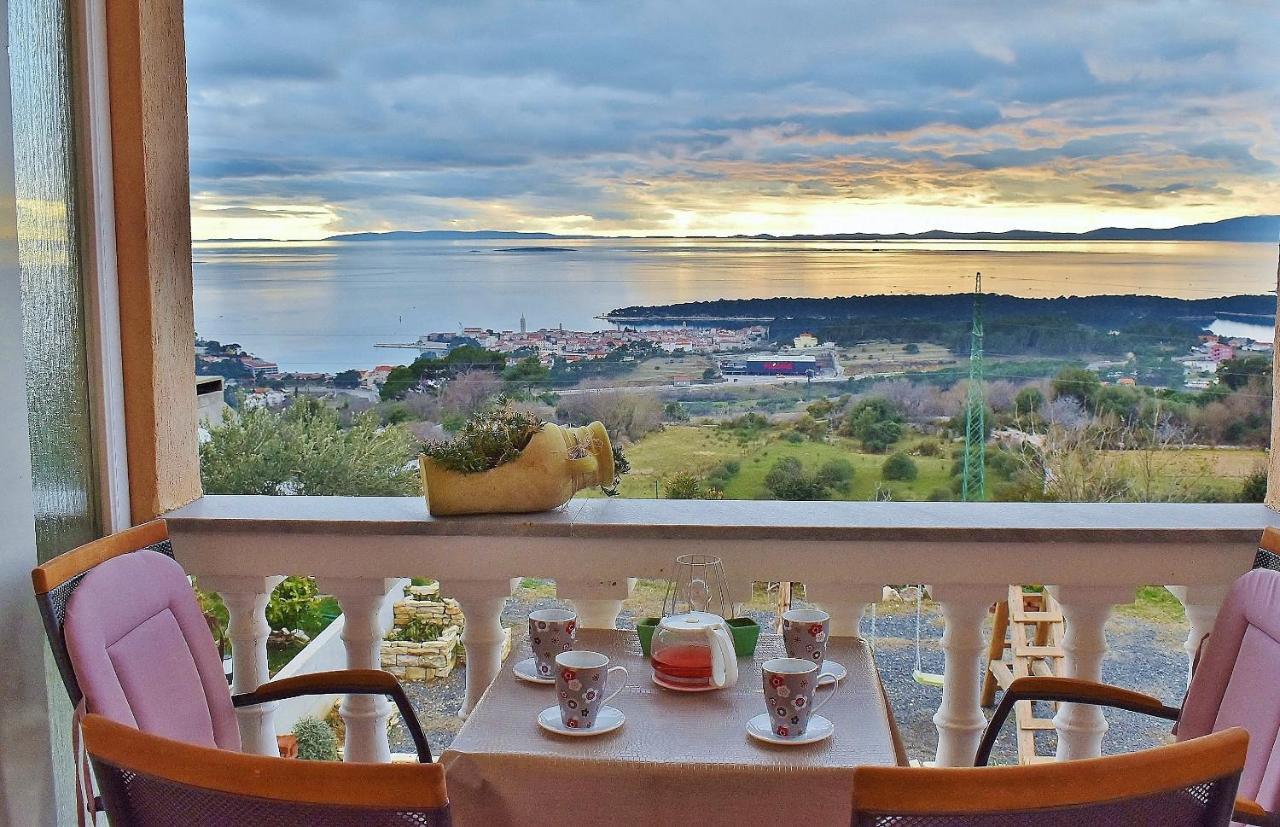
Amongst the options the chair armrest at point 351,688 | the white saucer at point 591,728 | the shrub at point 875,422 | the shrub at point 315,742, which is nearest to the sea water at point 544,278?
the shrub at point 875,422

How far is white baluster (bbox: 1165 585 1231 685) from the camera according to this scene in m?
2.08

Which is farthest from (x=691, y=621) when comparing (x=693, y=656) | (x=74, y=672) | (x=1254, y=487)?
(x=1254, y=487)

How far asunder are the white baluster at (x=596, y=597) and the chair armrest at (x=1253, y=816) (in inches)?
42.2

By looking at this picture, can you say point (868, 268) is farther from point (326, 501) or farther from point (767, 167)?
point (326, 501)

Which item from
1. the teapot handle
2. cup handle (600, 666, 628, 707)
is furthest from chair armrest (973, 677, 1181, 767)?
cup handle (600, 666, 628, 707)

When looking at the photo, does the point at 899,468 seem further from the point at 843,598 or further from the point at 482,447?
the point at 482,447

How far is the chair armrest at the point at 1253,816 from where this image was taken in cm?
142

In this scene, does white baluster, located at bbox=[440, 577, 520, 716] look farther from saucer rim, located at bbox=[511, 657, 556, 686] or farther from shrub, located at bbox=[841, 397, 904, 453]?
shrub, located at bbox=[841, 397, 904, 453]

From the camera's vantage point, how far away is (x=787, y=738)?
145 cm

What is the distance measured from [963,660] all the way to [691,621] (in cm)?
67

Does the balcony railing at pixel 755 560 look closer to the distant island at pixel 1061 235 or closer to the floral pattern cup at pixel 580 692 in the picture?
the floral pattern cup at pixel 580 692

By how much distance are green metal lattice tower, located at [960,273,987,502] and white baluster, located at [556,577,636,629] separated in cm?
113

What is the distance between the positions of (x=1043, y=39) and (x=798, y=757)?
7.37 ft

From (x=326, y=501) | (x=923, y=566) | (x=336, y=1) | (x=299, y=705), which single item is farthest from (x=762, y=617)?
(x=299, y=705)
